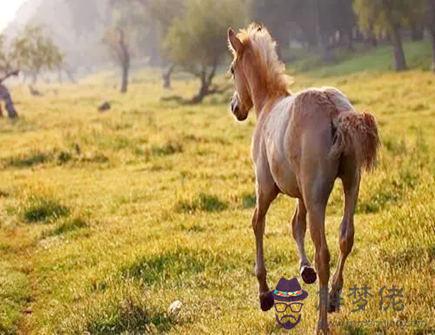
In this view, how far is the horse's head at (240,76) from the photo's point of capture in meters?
7.91

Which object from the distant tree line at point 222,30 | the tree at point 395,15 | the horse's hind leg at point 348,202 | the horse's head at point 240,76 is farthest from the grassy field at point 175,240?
the tree at point 395,15

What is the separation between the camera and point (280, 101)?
7.06 m

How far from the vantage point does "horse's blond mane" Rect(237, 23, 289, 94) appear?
7.55m

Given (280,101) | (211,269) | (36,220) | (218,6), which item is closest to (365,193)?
(211,269)

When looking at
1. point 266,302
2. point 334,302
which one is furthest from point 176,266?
point 334,302

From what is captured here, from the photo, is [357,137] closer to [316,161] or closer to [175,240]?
[316,161]

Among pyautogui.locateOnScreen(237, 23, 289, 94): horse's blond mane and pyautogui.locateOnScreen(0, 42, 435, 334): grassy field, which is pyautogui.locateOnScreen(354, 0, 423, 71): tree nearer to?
pyautogui.locateOnScreen(0, 42, 435, 334): grassy field

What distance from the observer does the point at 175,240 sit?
969 cm

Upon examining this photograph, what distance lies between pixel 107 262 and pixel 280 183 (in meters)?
4.04

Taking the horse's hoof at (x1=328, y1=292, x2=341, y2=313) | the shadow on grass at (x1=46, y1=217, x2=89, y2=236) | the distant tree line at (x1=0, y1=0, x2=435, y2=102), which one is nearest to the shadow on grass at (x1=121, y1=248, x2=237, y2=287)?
the horse's hoof at (x1=328, y1=292, x2=341, y2=313)

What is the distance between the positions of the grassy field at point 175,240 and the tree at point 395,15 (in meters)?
31.1

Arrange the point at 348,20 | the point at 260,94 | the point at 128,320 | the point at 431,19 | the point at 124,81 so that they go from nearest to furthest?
the point at 128,320, the point at 260,94, the point at 431,19, the point at 348,20, the point at 124,81

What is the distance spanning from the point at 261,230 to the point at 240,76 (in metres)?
2.44

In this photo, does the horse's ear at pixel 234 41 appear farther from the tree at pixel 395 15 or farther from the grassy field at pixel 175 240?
the tree at pixel 395 15
